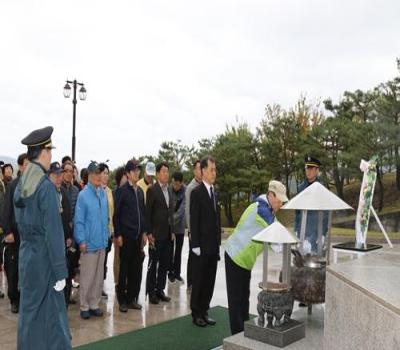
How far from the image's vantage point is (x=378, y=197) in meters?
26.5

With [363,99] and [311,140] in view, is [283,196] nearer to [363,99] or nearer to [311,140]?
[311,140]

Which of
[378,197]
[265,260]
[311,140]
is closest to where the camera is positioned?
[265,260]

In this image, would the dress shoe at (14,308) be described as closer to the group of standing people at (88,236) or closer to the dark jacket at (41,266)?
the group of standing people at (88,236)

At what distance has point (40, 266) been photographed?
10.5 feet

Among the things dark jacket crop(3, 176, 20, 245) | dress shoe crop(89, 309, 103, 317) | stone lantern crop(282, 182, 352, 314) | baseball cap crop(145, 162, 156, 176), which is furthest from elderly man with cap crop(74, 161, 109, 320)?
stone lantern crop(282, 182, 352, 314)

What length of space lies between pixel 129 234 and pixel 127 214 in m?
0.24

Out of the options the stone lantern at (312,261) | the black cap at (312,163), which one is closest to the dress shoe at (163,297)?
the stone lantern at (312,261)

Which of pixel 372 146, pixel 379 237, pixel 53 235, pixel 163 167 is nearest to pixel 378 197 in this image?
pixel 372 146

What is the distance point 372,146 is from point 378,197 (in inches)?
244

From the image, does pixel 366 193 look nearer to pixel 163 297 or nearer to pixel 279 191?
pixel 163 297

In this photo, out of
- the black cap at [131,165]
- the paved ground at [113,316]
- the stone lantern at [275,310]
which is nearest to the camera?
the stone lantern at [275,310]

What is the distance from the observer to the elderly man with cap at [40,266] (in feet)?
10.4

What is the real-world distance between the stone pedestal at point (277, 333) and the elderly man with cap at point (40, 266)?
4.92 ft

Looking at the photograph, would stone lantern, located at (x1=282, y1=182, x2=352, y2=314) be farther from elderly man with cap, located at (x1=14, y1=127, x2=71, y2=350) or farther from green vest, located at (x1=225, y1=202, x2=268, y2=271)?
elderly man with cap, located at (x1=14, y1=127, x2=71, y2=350)
